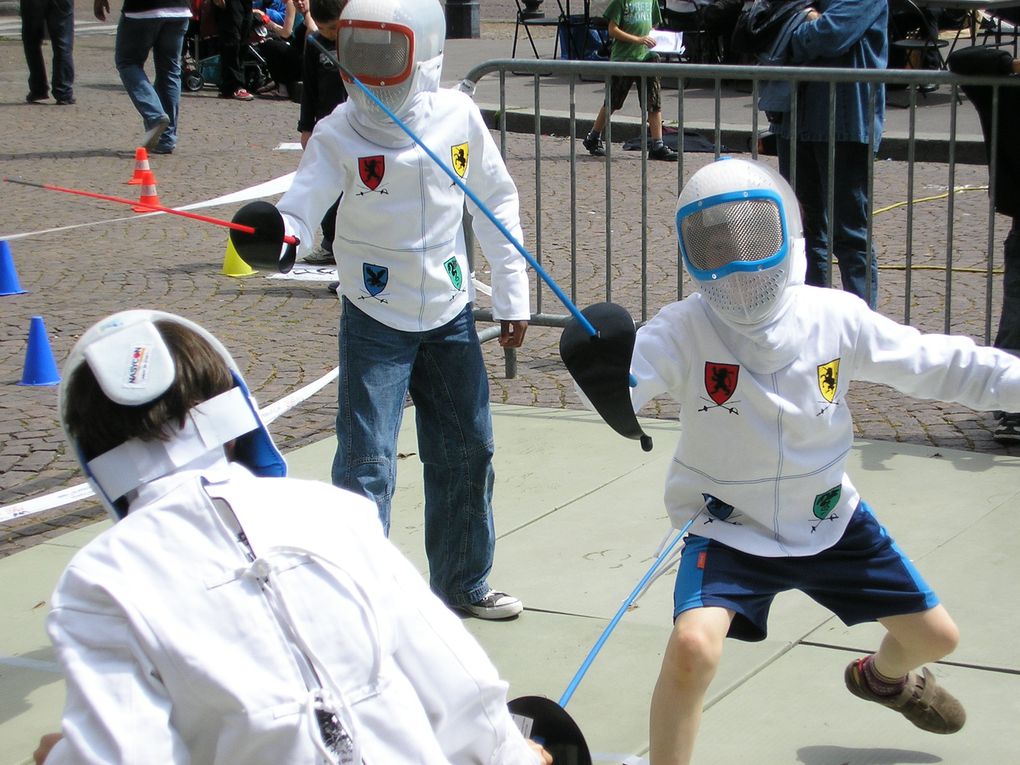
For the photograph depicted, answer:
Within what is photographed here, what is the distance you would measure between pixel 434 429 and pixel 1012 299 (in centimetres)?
287

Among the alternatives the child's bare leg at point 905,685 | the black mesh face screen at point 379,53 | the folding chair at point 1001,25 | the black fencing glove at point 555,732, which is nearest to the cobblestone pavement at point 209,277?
the folding chair at point 1001,25

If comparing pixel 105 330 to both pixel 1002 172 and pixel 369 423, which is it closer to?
pixel 369 423

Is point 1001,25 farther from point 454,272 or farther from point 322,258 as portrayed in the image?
point 454,272

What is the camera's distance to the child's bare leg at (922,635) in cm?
315

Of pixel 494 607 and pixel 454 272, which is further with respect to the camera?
pixel 494 607

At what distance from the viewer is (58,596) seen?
1.65 metres

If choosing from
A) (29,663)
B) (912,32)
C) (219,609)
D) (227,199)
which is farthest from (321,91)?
(912,32)

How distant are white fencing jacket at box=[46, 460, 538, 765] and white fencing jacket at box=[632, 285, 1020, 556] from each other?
1.36 m

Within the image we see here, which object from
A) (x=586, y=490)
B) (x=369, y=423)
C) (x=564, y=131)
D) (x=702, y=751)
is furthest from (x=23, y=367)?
(x=564, y=131)

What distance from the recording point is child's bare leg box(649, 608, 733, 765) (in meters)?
2.91

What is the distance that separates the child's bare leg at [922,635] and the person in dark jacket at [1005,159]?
2581 mm

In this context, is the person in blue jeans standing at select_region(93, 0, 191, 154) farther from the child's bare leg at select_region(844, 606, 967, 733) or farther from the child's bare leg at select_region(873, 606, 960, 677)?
the child's bare leg at select_region(873, 606, 960, 677)

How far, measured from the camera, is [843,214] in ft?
21.3

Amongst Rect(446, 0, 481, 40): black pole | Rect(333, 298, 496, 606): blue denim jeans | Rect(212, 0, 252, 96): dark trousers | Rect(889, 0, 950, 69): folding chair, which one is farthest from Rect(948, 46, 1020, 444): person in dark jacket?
Rect(446, 0, 481, 40): black pole
